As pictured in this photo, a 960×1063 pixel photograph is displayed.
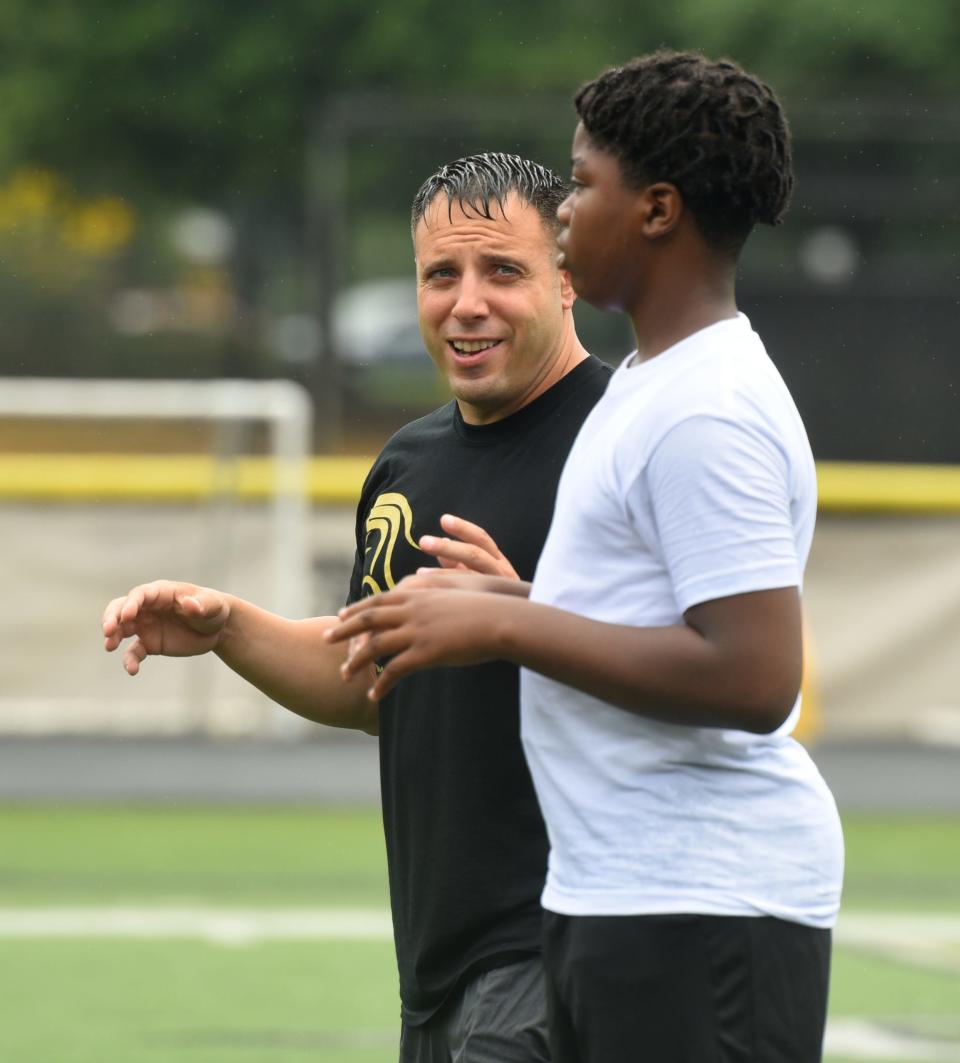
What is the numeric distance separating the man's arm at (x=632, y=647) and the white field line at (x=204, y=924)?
221 inches

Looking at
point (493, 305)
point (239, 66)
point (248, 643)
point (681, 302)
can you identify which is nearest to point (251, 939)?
point (248, 643)

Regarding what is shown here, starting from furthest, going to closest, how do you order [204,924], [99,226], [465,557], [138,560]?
[99,226] → [138,560] → [204,924] → [465,557]

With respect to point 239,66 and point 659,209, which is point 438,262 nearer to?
point 659,209

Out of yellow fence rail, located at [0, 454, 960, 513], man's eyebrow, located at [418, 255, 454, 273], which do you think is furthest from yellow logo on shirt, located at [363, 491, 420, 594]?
yellow fence rail, located at [0, 454, 960, 513]

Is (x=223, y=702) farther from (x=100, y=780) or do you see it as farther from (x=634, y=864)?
(x=634, y=864)

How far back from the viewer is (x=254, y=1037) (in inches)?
258

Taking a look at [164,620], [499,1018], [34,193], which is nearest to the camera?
[499,1018]

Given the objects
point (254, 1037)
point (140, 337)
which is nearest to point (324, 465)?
point (254, 1037)

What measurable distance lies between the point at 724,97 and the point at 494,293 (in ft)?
3.37

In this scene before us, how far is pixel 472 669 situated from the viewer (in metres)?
3.36

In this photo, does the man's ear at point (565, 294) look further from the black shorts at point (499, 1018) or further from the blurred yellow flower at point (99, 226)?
the blurred yellow flower at point (99, 226)

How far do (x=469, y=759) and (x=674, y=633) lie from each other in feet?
3.24

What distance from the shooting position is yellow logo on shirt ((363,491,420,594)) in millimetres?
3539

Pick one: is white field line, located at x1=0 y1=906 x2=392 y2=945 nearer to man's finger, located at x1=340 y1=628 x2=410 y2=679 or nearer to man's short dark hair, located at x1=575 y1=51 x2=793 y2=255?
man's finger, located at x1=340 y1=628 x2=410 y2=679
